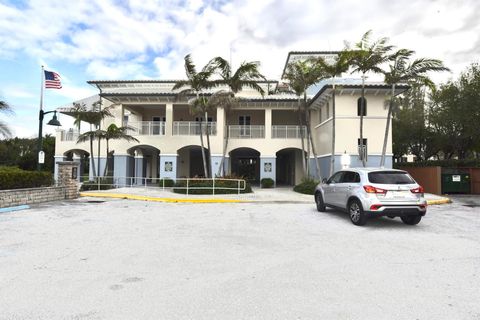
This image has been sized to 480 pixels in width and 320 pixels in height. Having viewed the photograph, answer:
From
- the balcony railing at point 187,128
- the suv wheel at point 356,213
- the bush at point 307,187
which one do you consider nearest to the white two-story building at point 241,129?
the balcony railing at point 187,128

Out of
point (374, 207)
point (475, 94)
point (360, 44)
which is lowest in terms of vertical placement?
point (374, 207)

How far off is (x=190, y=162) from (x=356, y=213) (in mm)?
22533

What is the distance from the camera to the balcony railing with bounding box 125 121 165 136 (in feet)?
77.0

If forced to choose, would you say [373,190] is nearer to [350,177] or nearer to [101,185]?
[350,177]

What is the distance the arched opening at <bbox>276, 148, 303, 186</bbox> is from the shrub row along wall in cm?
1770

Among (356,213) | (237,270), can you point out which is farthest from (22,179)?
(356,213)

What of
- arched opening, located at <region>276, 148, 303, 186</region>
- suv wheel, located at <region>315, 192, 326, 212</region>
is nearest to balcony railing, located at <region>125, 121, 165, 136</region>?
arched opening, located at <region>276, 148, 303, 186</region>

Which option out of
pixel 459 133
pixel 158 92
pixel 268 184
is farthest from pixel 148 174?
pixel 459 133

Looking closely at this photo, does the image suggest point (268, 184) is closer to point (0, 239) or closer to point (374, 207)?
point (374, 207)

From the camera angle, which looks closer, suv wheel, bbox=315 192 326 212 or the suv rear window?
the suv rear window

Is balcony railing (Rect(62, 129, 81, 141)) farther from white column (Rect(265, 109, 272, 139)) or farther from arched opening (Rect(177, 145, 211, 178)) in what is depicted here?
white column (Rect(265, 109, 272, 139))

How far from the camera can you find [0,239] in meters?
6.73

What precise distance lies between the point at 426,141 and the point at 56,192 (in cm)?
3187

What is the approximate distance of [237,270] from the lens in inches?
191
